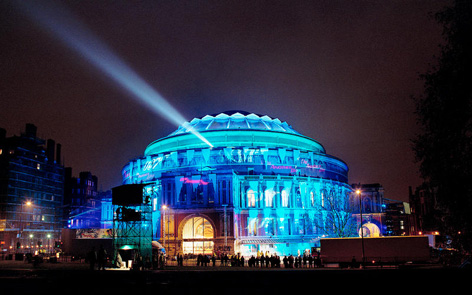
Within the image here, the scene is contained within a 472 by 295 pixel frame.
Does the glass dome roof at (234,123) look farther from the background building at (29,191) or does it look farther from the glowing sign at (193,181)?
the background building at (29,191)

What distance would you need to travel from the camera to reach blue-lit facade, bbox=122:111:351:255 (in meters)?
61.9

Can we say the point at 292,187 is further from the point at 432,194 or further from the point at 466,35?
the point at 466,35

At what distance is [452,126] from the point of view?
20.4 meters

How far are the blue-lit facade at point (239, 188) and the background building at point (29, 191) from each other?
112ft

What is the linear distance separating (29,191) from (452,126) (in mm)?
102667

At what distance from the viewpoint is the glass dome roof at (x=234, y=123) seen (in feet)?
251

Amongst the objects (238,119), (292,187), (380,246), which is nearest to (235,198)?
(292,187)

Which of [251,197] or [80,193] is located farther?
[80,193]

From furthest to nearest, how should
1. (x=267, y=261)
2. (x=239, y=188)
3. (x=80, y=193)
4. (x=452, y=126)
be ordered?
(x=80, y=193) → (x=239, y=188) → (x=267, y=261) → (x=452, y=126)

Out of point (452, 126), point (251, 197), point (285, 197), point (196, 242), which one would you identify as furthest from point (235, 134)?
point (452, 126)

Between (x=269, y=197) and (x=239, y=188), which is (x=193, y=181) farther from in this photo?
(x=269, y=197)

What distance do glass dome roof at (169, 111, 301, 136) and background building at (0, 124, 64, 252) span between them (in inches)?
1628

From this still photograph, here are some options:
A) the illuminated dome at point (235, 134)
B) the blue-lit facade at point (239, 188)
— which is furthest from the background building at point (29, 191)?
the illuminated dome at point (235, 134)

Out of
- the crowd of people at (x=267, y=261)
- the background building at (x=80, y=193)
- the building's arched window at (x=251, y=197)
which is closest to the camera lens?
the crowd of people at (x=267, y=261)
